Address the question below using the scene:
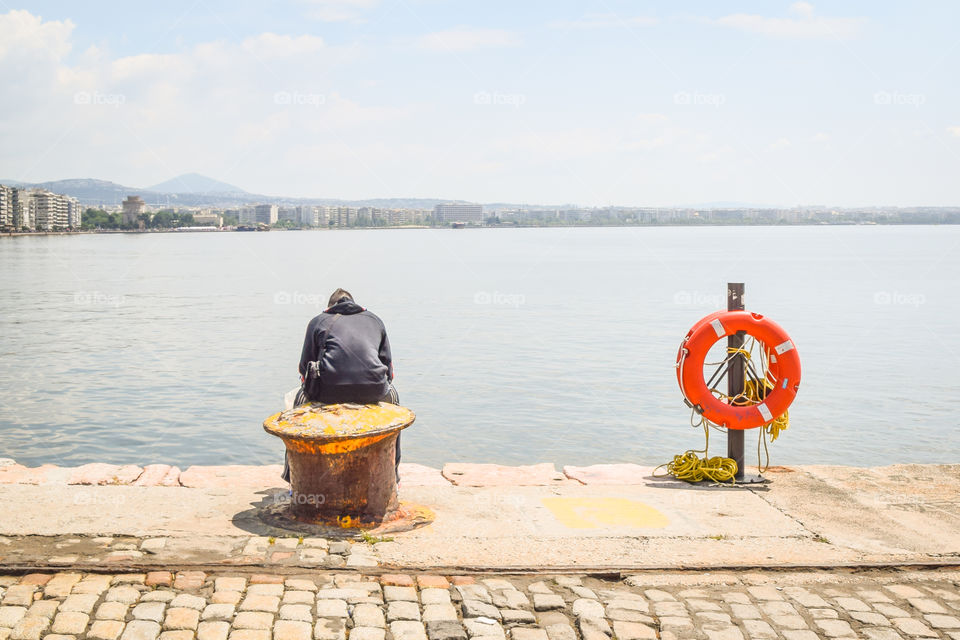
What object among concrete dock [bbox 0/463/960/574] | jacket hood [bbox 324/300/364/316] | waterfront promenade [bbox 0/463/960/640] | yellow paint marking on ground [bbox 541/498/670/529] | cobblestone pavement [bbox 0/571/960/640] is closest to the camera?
cobblestone pavement [bbox 0/571/960/640]

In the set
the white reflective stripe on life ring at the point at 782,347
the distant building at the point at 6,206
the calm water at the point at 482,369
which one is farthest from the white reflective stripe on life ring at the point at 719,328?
the distant building at the point at 6,206

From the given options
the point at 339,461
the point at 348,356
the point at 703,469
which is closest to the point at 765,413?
the point at 703,469

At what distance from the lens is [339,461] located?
588 cm

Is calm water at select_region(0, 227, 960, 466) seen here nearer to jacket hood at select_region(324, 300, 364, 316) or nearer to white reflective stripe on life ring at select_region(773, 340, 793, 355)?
white reflective stripe on life ring at select_region(773, 340, 793, 355)

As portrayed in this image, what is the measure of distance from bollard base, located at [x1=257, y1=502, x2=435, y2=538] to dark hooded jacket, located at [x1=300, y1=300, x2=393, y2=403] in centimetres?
81

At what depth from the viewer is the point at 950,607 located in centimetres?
486

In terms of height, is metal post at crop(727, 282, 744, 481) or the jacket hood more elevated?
the jacket hood

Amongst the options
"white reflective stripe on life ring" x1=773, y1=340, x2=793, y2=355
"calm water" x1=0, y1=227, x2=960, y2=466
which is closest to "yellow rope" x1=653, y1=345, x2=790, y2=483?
"white reflective stripe on life ring" x1=773, y1=340, x2=793, y2=355

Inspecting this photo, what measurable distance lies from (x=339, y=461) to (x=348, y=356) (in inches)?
30.9

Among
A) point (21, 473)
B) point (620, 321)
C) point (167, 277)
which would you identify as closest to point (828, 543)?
point (21, 473)

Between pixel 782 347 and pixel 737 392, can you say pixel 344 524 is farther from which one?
pixel 782 347

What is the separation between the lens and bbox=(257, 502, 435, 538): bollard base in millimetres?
5824

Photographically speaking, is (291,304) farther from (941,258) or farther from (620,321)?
(941,258)

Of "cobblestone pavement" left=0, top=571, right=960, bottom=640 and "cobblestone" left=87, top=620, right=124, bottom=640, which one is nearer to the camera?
"cobblestone" left=87, top=620, right=124, bottom=640
